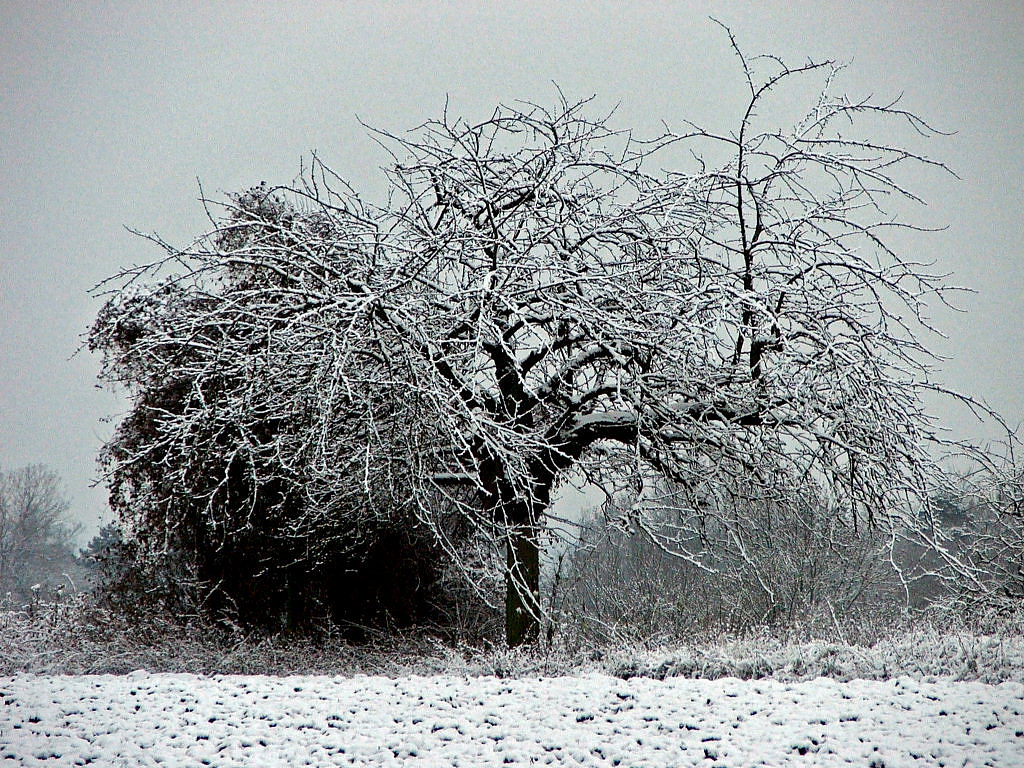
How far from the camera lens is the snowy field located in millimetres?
4594

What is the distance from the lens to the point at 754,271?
8.29m

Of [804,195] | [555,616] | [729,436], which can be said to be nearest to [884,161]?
[804,195]

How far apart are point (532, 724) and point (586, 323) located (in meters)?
3.45

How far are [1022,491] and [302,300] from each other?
24.9ft

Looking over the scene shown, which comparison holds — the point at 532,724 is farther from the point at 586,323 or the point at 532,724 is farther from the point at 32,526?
the point at 32,526

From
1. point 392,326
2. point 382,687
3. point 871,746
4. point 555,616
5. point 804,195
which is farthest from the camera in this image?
point 555,616

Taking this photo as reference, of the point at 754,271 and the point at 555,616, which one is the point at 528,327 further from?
the point at 555,616

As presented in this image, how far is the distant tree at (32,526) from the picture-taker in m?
39.4

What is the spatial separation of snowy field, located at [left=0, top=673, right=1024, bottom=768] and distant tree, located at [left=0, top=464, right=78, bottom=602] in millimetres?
38769

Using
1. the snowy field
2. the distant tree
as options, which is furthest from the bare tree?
the distant tree

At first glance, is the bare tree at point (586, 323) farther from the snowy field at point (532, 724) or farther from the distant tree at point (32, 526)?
the distant tree at point (32, 526)

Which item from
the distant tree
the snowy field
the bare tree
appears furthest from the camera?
the distant tree

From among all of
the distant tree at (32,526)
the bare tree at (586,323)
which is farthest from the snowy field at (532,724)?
the distant tree at (32,526)

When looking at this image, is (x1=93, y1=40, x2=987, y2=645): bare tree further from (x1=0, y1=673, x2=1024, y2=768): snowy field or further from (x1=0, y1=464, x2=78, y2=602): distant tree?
(x1=0, y1=464, x2=78, y2=602): distant tree
